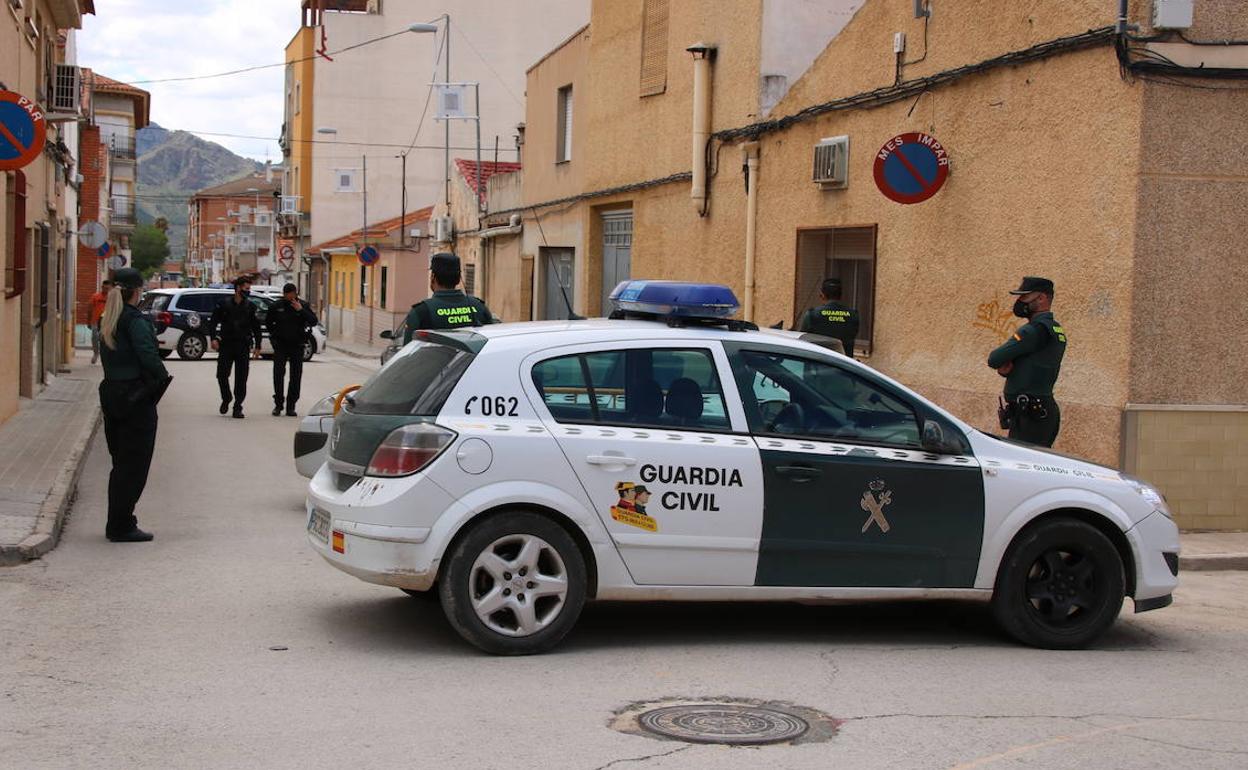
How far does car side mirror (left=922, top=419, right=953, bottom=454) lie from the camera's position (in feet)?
22.8

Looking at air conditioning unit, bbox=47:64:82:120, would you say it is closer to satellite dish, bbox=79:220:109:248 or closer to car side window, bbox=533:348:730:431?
satellite dish, bbox=79:220:109:248

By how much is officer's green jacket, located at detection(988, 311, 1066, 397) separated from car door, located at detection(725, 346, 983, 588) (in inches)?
104

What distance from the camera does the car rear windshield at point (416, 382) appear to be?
262 inches

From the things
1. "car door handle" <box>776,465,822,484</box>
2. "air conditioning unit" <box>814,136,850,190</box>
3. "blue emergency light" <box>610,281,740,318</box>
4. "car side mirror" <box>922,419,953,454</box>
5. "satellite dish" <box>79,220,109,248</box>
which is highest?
"air conditioning unit" <box>814,136,850,190</box>

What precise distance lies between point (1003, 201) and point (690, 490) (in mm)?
6135

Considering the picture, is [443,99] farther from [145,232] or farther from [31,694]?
[145,232]

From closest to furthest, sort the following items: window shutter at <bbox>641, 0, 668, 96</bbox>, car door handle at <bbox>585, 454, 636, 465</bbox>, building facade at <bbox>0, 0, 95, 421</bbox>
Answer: car door handle at <bbox>585, 454, 636, 465</bbox>, building facade at <bbox>0, 0, 95, 421</bbox>, window shutter at <bbox>641, 0, 668, 96</bbox>

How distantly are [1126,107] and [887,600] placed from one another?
5.03 metres

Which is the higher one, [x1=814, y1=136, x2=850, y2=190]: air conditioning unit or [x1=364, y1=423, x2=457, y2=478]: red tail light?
[x1=814, y1=136, x2=850, y2=190]: air conditioning unit

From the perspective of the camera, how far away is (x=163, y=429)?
57.2 ft

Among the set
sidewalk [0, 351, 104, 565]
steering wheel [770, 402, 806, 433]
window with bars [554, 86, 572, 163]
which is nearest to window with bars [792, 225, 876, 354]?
steering wheel [770, 402, 806, 433]

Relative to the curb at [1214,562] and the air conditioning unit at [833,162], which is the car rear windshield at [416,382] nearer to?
the curb at [1214,562]

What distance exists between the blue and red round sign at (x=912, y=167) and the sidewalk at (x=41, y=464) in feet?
24.4

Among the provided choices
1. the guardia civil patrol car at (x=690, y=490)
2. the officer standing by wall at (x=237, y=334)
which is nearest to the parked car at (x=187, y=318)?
the officer standing by wall at (x=237, y=334)
